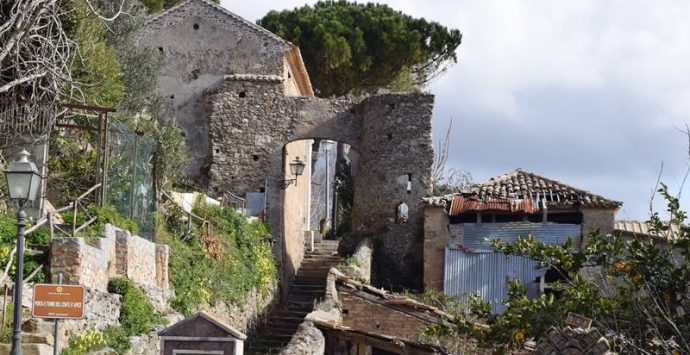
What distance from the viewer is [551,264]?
1495 centimetres

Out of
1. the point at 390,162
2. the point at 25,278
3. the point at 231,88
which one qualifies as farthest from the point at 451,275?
the point at 25,278

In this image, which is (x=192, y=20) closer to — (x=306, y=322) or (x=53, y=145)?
(x=53, y=145)

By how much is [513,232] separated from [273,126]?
8220 millimetres

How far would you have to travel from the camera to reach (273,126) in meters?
35.1

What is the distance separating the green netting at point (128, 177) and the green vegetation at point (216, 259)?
0.85m

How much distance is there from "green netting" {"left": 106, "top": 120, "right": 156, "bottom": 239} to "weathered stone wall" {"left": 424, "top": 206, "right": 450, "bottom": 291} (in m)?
11.0

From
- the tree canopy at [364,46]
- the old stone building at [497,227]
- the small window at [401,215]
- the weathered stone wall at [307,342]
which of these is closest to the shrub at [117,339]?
the weathered stone wall at [307,342]

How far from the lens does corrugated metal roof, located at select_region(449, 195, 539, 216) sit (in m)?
31.8

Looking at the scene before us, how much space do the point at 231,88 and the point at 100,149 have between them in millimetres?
14142

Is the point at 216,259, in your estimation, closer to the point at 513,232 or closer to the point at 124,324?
the point at 124,324

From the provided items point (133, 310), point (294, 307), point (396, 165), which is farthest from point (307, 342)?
point (396, 165)

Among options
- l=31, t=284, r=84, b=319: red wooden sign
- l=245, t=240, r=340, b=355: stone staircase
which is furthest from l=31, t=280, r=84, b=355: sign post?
l=245, t=240, r=340, b=355: stone staircase

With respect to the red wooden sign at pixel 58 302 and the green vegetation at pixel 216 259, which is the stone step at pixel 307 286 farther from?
the red wooden sign at pixel 58 302

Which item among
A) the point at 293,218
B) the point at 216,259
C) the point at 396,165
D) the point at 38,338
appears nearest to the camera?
the point at 38,338
